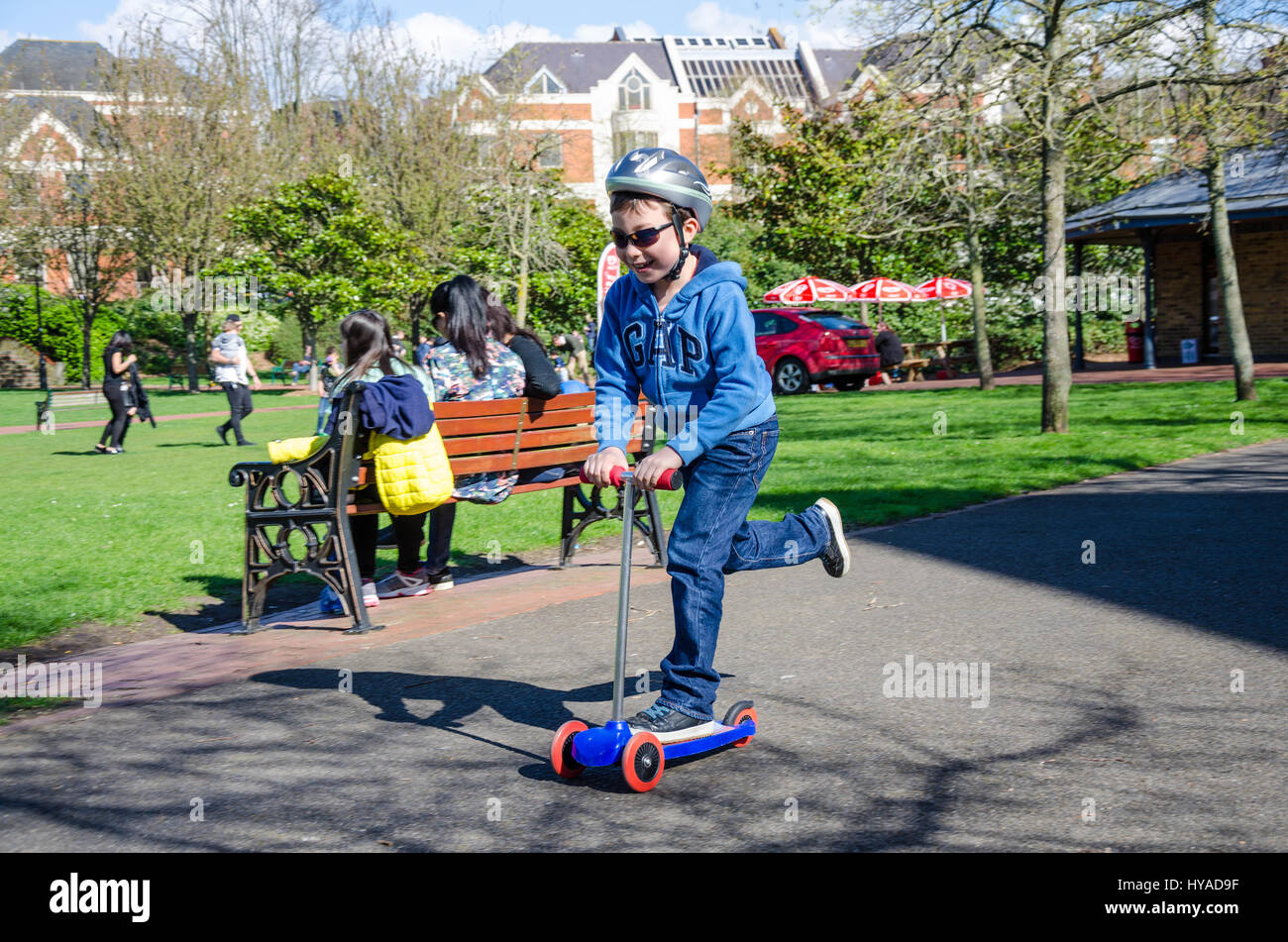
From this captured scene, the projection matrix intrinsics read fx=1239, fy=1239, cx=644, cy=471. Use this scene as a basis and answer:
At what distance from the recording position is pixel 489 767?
3787 mm

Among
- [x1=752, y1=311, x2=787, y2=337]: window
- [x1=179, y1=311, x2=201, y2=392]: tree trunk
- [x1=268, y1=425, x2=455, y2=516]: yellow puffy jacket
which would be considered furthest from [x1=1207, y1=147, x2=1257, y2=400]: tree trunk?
[x1=179, y1=311, x2=201, y2=392]: tree trunk

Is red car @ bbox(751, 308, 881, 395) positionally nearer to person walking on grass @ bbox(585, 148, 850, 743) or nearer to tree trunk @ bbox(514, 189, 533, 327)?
tree trunk @ bbox(514, 189, 533, 327)

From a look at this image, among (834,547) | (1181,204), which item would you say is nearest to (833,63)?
(1181,204)

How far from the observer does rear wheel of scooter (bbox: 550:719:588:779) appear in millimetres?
3584

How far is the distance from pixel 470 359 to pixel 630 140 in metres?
61.4

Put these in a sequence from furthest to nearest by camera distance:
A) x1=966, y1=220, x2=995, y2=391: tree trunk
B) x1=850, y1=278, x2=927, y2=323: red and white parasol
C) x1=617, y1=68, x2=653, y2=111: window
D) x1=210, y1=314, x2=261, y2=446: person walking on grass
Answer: x1=617, y1=68, x2=653, y2=111: window, x1=850, y1=278, x2=927, y2=323: red and white parasol, x1=966, y1=220, x2=995, y2=391: tree trunk, x1=210, y1=314, x2=261, y2=446: person walking on grass

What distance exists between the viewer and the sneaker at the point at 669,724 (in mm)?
3689

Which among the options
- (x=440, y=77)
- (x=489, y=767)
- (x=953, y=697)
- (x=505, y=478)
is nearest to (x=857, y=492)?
(x=505, y=478)

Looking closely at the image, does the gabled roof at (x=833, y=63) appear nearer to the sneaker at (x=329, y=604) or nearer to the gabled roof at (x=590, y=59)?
the gabled roof at (x=590, y=59)

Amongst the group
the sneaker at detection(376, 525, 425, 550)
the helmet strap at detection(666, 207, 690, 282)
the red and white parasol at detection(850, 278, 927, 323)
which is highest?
the red and white parasol at detection(850, 278, 927, 323)

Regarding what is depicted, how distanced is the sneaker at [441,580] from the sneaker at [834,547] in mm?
2892

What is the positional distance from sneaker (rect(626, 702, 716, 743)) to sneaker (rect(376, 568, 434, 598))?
3.19m

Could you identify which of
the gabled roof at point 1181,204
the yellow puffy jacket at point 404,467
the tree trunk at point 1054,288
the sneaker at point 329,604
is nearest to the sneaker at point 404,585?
Result: the sneaker at point 329,604
